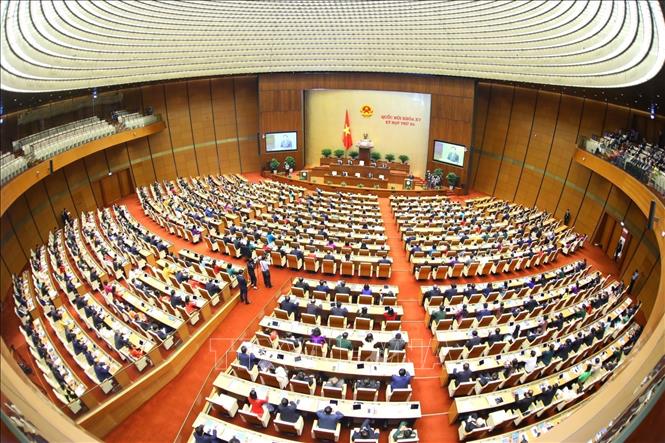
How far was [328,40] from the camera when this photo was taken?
74.6 feet

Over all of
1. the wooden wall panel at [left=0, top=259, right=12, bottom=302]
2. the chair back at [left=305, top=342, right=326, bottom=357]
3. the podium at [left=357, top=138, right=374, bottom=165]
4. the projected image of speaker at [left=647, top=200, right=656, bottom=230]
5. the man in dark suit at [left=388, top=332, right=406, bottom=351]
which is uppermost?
the projected image of speaker at [left=647, top=200, right=656, bottom=230]

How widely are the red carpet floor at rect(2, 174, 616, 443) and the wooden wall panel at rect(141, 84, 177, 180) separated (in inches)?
566

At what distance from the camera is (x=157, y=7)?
15.1 m

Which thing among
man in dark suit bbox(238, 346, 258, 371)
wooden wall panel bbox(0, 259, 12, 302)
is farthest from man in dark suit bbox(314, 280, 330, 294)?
wooden wall panel bbox(0, 259, 12, 302)

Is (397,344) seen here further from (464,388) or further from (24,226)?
(24,226)

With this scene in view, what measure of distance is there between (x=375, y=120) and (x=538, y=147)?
421 inches

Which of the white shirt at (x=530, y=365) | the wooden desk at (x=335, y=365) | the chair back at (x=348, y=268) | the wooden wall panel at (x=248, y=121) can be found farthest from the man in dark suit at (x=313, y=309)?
the wooden wall panel at (x=248, y=121)

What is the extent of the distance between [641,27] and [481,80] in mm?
14748

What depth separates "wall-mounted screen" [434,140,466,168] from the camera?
26438 millimetres

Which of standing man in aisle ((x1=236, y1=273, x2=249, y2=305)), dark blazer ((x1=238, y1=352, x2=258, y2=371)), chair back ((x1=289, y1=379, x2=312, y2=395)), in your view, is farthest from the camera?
standing man in aisle ((x1=236, y1=273, x2=249, y2=305))

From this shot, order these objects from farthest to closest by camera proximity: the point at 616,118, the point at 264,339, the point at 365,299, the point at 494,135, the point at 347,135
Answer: the point at 347,135, the point at 494,135, the point at 616,118, the point at 365,299, the point at 264,339

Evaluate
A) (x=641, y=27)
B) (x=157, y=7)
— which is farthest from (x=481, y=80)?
(x=157, y=7)

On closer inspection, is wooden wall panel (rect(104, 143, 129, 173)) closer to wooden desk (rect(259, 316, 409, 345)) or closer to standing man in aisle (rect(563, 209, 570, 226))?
wooden desk (rect(259, 316, 409, 345))

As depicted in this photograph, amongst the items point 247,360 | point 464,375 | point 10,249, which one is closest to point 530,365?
point 464,375
